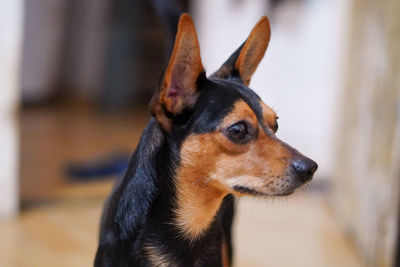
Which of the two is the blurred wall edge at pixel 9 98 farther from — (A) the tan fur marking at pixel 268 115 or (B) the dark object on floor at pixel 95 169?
(A) the tan fur marking at pixel 268 115

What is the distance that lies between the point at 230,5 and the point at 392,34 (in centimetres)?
140

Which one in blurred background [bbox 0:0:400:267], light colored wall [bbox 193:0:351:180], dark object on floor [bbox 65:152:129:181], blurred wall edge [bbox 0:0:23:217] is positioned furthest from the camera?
dark object on floor [bbox 65:152:129:181]

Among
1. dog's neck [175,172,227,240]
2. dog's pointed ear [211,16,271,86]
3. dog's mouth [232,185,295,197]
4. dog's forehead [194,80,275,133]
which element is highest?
dog's pointed ear [211,16,271,86]

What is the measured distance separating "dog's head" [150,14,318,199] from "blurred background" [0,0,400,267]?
1.17 feet

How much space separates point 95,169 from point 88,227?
0.82 meters

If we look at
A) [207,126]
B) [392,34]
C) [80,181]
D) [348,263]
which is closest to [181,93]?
[207,126]

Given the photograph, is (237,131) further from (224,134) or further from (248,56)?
(248,56)

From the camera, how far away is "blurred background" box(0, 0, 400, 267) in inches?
95.1

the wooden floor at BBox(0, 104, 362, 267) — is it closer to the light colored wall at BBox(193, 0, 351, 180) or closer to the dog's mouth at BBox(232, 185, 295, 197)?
the light colored wall at BBox(193, 0, 351, 180)

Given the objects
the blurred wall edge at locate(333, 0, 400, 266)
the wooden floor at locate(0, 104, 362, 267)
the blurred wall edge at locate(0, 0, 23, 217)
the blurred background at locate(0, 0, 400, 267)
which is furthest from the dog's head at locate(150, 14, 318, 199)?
the blurred wall edge at locate(0, 0, 23, 217)

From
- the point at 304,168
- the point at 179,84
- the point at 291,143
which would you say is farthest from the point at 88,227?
the point at 304,168

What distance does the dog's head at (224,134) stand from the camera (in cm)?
132

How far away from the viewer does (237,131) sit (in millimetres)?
1342

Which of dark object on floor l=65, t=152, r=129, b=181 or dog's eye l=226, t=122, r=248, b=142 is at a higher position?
dog's eye l=226, t=122, r=248, b=142
